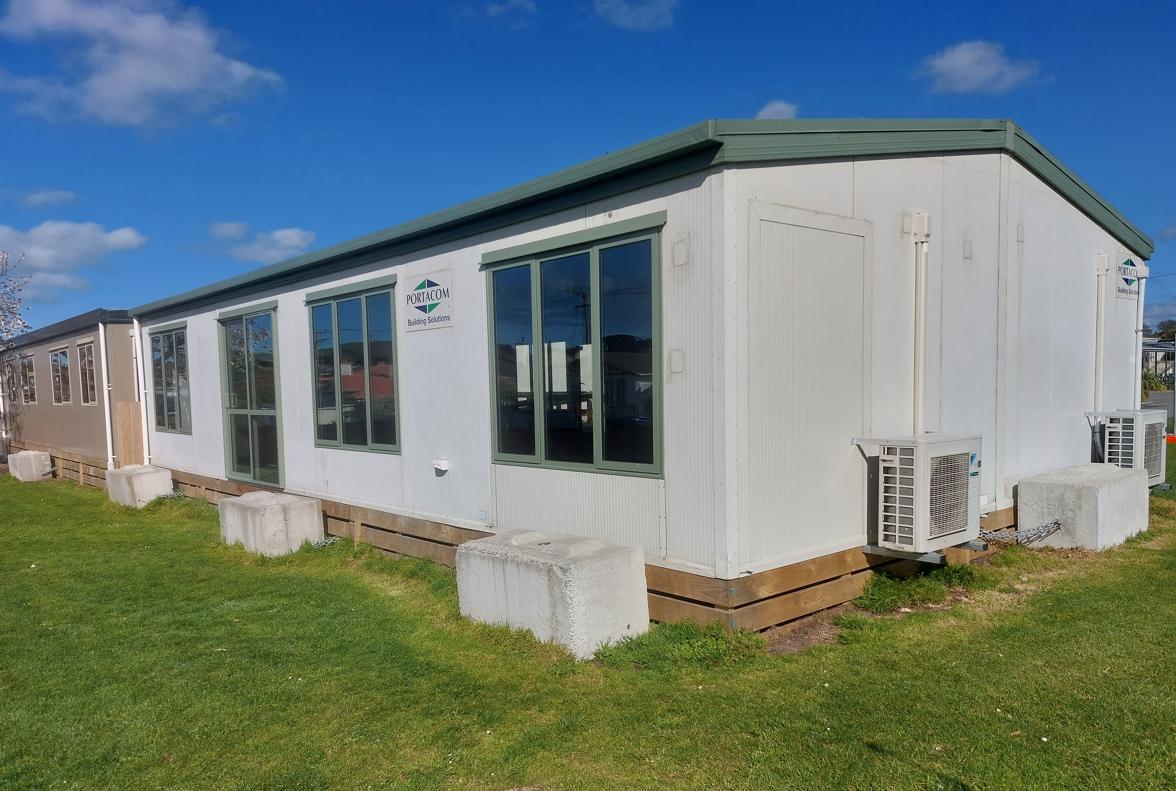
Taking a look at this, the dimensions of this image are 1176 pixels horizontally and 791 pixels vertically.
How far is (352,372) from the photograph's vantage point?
743cm

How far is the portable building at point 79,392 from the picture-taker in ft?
39.0

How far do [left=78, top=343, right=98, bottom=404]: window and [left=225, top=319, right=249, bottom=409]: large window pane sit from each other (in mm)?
4571

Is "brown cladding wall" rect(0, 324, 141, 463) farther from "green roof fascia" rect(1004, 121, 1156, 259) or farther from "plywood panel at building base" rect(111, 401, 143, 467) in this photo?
"green roof fascia" rect(1004, 121, 1156, 259)

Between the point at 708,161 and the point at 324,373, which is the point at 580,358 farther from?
the point at 324,373

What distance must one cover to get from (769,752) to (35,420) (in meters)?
17.3

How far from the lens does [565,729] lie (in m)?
3.50

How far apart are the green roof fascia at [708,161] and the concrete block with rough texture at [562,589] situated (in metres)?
2.20

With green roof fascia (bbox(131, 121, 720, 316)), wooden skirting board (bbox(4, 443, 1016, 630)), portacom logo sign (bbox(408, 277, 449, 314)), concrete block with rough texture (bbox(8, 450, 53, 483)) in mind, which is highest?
green roof fascia (bbox(131, 121, 720, 316))

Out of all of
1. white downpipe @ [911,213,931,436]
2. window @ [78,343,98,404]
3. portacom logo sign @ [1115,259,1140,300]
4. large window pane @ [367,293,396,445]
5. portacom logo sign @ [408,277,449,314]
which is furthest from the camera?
window @ [78,343,98,404]

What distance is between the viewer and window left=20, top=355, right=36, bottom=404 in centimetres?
1574

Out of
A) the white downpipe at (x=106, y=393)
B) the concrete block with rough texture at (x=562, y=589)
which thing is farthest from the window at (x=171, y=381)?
the concrete block with rough texture at (x=562, y=589)

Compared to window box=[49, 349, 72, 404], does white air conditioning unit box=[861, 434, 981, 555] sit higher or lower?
lower

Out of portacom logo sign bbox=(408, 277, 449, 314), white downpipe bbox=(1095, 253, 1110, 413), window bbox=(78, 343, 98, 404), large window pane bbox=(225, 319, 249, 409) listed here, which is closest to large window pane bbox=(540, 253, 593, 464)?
portacom logo sign bbox=(408, 277, 449, 314)

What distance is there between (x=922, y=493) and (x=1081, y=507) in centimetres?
242
